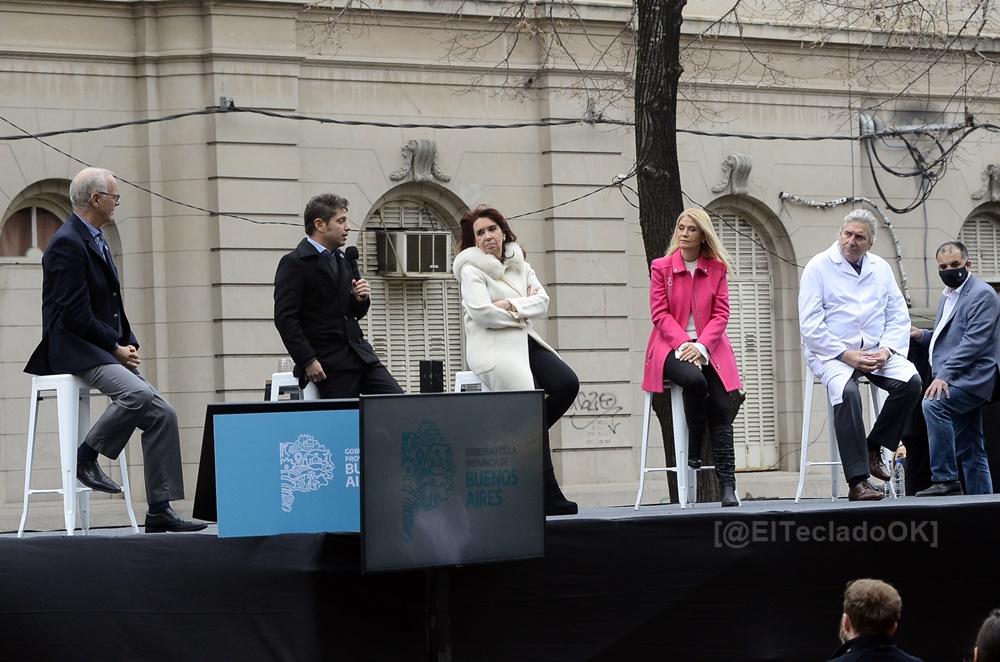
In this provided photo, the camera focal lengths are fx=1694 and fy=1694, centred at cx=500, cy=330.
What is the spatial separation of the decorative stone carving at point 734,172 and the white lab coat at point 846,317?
9895 millimetres

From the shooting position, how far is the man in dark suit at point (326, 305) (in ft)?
31.1

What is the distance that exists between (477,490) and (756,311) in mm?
13651

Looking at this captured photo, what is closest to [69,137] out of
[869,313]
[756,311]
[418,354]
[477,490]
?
[418,354]

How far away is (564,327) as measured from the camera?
19125 millimetres

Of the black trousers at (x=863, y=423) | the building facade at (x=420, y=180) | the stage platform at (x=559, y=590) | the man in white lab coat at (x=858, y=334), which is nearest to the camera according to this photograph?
the stage platform at (x=559, y=590)

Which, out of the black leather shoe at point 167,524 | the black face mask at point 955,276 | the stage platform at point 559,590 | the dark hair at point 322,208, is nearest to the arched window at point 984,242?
the black face mask at point 955,276

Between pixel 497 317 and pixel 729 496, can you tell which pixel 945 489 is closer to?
pixel 729 496

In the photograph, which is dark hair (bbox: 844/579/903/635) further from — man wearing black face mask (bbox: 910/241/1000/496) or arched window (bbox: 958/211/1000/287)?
arched window (bbox: 958/211/1000/287)

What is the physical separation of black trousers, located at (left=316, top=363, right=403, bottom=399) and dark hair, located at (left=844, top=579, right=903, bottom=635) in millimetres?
3299

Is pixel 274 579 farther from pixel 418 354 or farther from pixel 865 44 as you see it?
pixel 865 44

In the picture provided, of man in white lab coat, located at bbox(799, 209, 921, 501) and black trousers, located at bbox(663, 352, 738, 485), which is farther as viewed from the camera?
man in white lab coat, located at bbox(799, 209, 921, 501)

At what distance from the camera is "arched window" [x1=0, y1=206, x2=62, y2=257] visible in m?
17.3

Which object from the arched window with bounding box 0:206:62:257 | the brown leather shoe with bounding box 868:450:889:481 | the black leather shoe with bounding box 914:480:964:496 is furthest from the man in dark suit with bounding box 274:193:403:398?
the arched window with bounding box 0:206:62:257

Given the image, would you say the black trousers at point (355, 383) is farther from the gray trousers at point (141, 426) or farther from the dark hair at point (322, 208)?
the gray trousers at point (141, 426)
